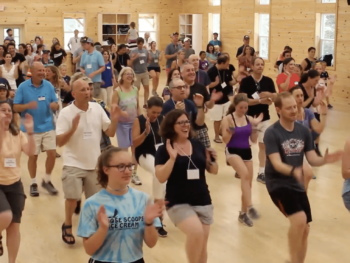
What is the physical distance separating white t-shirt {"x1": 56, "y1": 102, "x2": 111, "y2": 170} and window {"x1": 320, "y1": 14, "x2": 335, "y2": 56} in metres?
12.2

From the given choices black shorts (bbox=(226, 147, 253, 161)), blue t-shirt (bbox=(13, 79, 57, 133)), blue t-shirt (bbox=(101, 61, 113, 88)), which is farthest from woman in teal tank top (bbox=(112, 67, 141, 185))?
blue t-shirt (bbox=(101, 61, 113, 88))

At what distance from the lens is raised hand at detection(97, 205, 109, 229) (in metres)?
3.11

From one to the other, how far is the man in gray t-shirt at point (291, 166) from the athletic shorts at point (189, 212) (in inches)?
27.0

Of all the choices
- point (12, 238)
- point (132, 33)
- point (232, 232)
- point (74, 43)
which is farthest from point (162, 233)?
point (74, 43)

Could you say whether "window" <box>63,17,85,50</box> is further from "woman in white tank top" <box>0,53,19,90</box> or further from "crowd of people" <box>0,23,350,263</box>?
"crowd of people" <box>0,23,350,263</box>

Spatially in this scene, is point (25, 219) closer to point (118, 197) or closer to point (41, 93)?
point (41, 93)

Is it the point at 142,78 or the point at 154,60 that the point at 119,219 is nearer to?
the point at 142,78

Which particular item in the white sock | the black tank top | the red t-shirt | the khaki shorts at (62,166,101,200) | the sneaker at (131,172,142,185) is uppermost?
the red t-shirt

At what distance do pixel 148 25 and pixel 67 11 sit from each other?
11.8 ft

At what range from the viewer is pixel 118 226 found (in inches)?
130

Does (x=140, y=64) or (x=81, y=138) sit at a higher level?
(x=140, y=64)

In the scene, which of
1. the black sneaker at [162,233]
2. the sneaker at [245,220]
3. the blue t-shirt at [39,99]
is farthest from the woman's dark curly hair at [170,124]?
the blue t-shirt at [39,99]

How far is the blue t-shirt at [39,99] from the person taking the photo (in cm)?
711

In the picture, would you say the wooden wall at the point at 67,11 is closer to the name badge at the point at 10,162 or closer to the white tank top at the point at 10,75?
the white tank top at the point at 10,75
